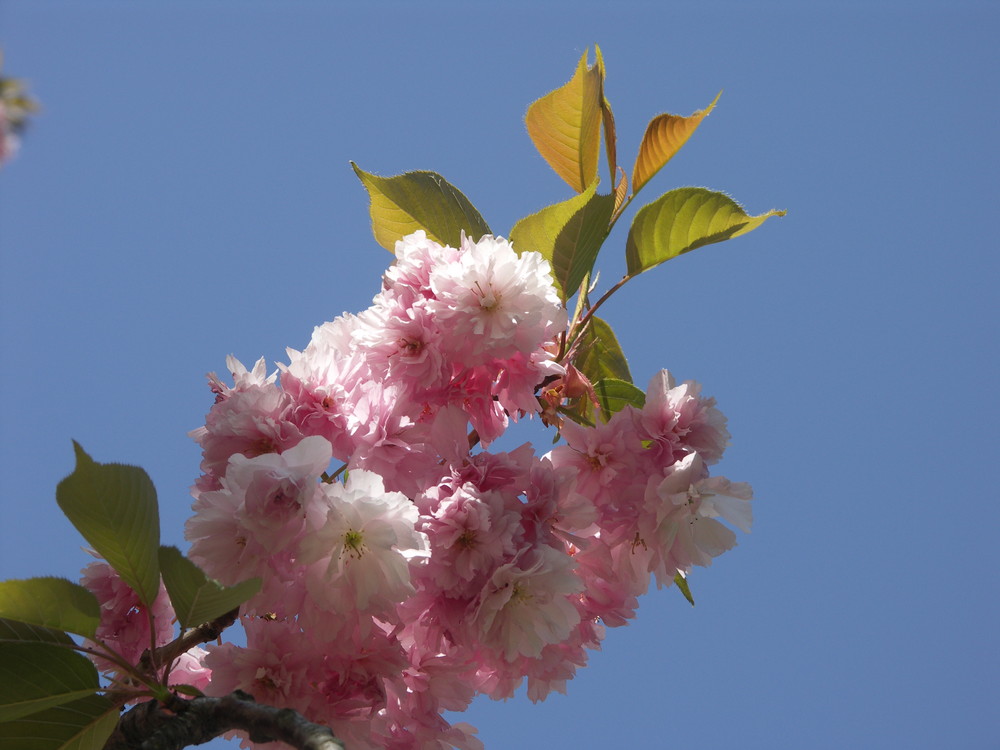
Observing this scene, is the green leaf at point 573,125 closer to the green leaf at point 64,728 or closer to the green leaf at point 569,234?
the green leaf at point 569,234

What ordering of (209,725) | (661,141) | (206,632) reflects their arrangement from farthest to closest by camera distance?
(661,141) → (206,632) → (209,725)

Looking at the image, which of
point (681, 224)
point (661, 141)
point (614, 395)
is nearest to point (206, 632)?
point (614, 395)

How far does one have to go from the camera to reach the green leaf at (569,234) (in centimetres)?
133

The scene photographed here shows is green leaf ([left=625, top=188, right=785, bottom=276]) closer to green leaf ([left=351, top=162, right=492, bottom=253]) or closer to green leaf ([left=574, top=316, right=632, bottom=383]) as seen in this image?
green leaf ([left=574, top=316, right=632, bottom=383])

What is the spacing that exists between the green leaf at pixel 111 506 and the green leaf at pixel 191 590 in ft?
0.16

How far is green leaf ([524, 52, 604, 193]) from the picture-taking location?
1509 millimetres

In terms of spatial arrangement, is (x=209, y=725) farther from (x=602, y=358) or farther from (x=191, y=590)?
(x=602, y=358)

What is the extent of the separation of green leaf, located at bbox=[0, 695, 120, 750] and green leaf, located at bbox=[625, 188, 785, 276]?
112 centimetres

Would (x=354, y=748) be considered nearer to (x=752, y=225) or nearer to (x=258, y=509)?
(x=258, y=509)

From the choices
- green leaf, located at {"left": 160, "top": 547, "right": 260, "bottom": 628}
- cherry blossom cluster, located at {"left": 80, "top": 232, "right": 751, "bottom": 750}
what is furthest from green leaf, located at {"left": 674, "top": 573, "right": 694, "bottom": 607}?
green leaf, located at {"left": 160, "top": 547, "right": 260, "bottom": 628}

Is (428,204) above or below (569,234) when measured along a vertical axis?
above

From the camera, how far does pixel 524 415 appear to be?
1.42m

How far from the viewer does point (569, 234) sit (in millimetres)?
1362

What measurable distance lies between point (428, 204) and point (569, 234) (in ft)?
1.02
